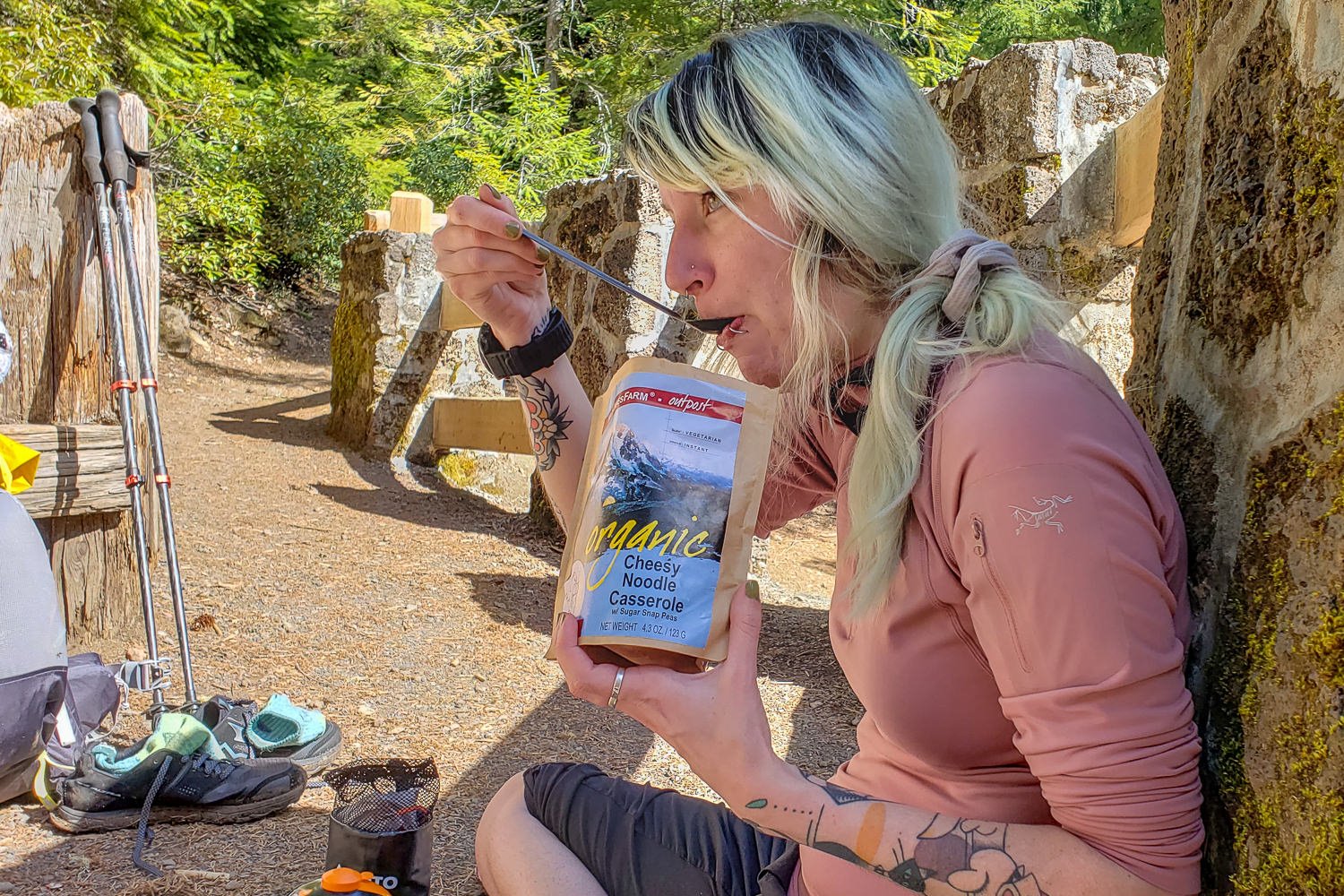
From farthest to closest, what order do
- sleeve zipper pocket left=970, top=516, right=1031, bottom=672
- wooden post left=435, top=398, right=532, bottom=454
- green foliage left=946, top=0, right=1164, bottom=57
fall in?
green foliage left=946, top=0, right=1164, bottom=57 → wooden post left=435, top=398, right=532, bottom=454 → sleeve zipper pocket left=970, top=516, right=1031, bottom=672

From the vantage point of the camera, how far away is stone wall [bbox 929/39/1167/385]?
317 centimetres

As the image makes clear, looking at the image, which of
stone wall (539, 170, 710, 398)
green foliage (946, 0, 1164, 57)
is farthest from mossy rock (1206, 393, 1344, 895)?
green foliage (946, 0, 1164, 57)

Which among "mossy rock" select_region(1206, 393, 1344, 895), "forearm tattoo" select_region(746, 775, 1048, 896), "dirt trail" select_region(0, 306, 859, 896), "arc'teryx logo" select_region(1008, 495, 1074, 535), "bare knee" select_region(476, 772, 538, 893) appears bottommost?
"dirt trail" select_region(0, 306, 859, 896)

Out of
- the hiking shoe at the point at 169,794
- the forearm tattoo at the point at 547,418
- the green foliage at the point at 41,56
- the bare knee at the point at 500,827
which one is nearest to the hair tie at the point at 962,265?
the forearm tattoo at the point at 547,418

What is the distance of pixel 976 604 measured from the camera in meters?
1.05

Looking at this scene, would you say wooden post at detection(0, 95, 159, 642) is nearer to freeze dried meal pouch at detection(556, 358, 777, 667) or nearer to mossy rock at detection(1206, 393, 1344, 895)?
freeze dried meal pouch at detection(556, 358, 777, 667)

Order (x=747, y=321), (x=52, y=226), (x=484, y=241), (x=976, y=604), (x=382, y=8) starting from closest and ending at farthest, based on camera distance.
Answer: (x=976, y=604)
(x=747, y=321)
(x=484, y=241)
(x=52, y=226)
(x=382, y=8)

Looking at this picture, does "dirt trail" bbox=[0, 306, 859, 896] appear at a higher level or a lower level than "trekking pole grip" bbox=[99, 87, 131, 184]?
lower

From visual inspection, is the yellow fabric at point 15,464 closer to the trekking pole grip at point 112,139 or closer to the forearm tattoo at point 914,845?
the trekking pole grip at point 112,139

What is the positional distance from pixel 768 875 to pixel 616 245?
3.78 m

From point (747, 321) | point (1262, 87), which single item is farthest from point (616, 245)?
point (1262, 87)

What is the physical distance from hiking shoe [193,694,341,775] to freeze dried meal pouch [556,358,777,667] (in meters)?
1.68

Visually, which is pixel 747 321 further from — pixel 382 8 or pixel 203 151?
pixel 382 8

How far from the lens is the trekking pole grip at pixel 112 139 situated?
130 inches
